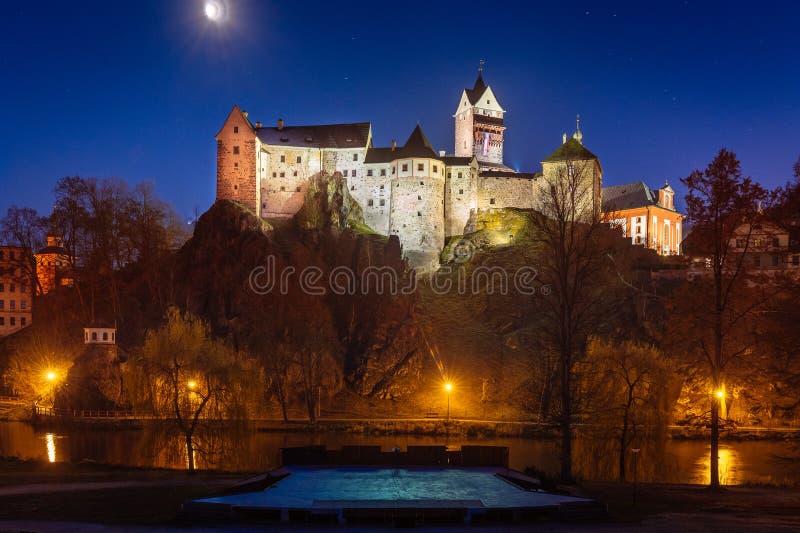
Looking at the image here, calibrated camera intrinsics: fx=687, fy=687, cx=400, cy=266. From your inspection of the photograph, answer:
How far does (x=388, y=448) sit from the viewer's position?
144 ft

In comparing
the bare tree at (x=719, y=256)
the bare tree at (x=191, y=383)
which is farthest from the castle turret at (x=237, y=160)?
the bare tree at (x=719, y=256)

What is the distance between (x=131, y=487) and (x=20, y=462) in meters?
9.64

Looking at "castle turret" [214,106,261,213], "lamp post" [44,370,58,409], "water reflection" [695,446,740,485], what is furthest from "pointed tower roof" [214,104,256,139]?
"water reflection" [695,446,740,485]

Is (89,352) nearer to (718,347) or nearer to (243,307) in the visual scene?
(243,307)

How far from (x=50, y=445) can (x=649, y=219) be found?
242 feet

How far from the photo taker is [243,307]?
2477 inches

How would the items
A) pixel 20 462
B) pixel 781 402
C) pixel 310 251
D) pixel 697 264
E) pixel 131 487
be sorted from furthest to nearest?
pixel 310 251, pixel 781 402, pixel 20 462, pixel 697 264, pixel 131 487

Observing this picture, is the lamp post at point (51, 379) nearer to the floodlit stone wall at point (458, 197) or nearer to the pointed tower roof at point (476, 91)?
the floodlit stone wall at point (458, 197)

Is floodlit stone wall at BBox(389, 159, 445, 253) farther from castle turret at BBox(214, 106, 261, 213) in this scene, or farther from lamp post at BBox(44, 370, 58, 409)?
lamp post at BBox(44, 370, 58, 409)

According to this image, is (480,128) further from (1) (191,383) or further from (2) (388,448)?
(1) (191,383)

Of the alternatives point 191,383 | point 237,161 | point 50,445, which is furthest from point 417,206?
point 50,445

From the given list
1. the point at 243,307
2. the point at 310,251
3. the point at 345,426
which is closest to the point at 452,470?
the point at 345,426

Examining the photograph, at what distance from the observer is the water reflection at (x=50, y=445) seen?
38594 millimetres

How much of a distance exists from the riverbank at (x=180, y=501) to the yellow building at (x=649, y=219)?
67126mm
